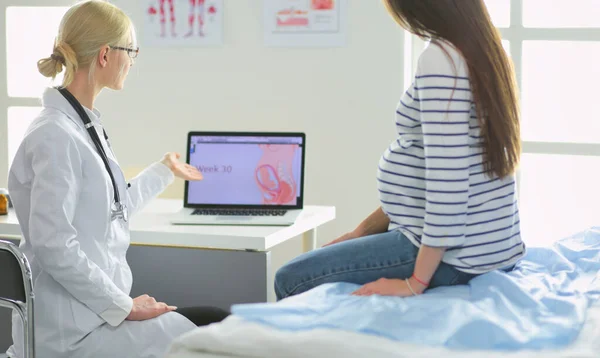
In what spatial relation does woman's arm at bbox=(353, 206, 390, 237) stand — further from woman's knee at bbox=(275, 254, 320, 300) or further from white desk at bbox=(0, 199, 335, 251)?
white desk at bbox=(0, 199, 335, 251)

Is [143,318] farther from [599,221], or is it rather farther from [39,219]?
[599,221]

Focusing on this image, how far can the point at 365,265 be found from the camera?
1.78 meters

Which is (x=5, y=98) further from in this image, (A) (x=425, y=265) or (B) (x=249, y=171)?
(A) (x=425, y=265)

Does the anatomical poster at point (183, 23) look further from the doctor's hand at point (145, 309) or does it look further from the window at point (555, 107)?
the doctor's hand at point (145, 309)

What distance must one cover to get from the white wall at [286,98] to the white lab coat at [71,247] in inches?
72.4

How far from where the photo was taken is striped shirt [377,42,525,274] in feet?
5.31

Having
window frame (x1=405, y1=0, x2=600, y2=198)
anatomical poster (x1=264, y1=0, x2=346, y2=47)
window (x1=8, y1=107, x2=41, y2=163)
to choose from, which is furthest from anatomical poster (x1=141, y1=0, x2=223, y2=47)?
window frame (x1=405, y1=0, x2=600, y2=198)

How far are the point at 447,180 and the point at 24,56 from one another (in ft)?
10.8

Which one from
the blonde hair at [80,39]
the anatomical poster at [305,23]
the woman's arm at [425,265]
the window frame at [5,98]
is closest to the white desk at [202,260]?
the blonde hair at [80,39]

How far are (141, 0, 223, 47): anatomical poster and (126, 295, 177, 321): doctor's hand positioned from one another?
207cm

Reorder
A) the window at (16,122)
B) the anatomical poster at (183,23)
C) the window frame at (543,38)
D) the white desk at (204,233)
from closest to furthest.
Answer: the white desk at (204,233) → the window frame at (543,38) → the anatomical poster at (183,23) → the window at (16,122)

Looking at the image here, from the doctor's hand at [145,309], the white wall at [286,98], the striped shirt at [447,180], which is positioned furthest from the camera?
the white wall at [286,98]

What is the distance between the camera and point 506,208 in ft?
5.73

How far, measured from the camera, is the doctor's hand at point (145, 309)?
1956mm
